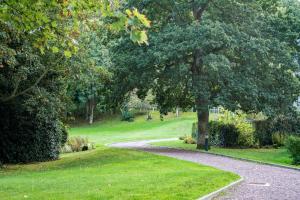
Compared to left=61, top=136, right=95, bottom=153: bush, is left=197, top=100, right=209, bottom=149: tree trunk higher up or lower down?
higher up

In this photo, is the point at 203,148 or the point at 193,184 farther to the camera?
the point at 203,148

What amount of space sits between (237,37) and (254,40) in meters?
1.02

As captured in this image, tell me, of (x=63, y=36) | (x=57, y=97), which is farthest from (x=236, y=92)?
(x=63, y=36)

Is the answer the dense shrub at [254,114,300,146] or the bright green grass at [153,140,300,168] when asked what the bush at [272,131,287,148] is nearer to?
the dense shrub at [254,114,300,146]

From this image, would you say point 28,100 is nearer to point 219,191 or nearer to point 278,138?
point 219,191

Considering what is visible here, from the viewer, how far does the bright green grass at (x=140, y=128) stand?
194 ft

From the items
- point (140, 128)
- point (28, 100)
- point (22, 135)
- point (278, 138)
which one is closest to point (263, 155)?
point (278, 138)

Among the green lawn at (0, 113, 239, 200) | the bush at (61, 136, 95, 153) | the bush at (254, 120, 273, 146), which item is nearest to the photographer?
the green lawn at (0, 113, 239, 200)

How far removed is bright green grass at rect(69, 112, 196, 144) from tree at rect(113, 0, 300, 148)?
2634 cm

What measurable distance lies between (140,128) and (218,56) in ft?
129

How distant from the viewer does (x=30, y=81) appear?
23156 millimetres

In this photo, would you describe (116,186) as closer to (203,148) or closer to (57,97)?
(57,97)

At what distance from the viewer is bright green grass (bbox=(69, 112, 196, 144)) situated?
5912 cm

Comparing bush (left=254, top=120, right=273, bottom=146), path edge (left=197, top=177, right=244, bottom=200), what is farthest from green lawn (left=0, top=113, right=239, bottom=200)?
bush (left=254, top=120, right=273, bottom=146)
